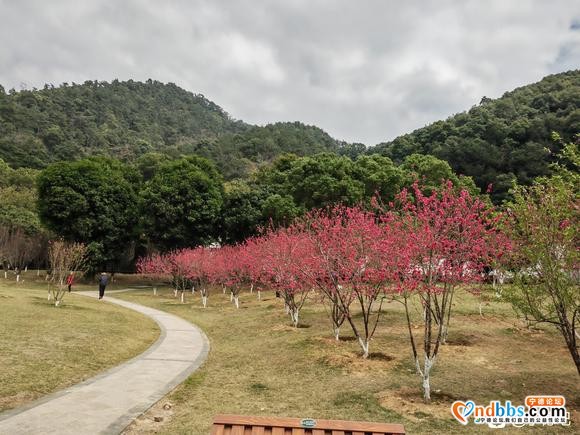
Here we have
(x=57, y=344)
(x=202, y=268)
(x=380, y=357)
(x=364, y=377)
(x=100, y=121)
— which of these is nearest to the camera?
(x=364, y=377)

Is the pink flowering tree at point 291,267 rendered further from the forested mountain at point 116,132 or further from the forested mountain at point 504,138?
the forested mountain at point 116,132

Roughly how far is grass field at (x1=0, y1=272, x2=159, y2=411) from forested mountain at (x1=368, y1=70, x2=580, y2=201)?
42.6m

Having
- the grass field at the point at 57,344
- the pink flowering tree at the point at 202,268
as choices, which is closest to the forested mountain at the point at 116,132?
the pink flowering tree at the point at 202,268

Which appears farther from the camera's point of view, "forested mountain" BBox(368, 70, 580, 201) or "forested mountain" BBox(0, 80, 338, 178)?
"forested mountain" BBox(0, 80, 338, 178)

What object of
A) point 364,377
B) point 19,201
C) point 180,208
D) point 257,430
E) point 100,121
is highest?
point 100,121

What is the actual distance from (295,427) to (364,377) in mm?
6817

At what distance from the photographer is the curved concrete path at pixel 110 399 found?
6730 mm

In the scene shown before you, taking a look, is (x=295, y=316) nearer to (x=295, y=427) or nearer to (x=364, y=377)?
(x=364, y=377)

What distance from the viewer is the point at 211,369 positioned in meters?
11.4

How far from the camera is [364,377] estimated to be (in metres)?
10.2

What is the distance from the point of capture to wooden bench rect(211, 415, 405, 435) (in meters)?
3.89

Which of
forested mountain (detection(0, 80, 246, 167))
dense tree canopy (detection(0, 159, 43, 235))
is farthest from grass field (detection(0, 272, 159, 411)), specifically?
forested mountain (detection(0, 80, 246, 167))

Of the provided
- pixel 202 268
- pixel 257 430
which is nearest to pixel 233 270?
pixel 202 268

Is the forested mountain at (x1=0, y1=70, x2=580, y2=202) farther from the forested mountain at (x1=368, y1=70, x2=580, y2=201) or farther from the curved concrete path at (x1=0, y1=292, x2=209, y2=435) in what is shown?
the curved concrete path at (x1=0, y1=292, x2=209, y2=435)
